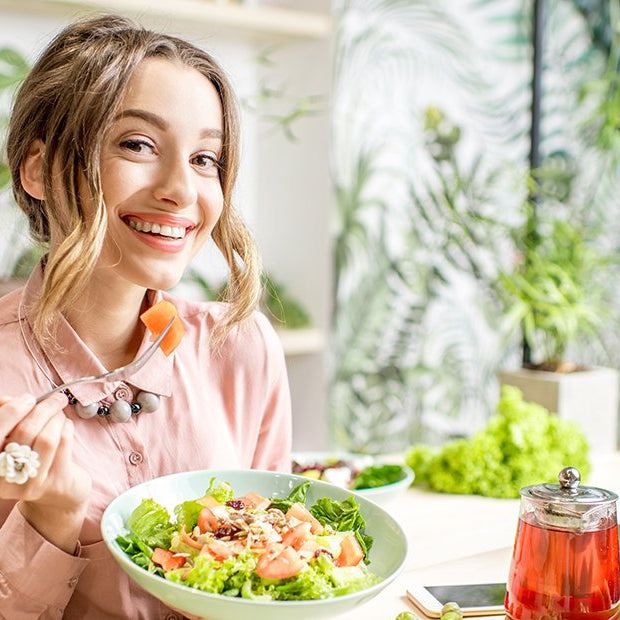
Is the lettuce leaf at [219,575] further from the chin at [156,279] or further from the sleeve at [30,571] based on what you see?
the chin at [156,279]

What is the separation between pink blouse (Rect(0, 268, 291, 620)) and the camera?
4.06ft

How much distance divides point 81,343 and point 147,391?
122mm

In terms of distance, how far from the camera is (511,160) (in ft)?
11.9

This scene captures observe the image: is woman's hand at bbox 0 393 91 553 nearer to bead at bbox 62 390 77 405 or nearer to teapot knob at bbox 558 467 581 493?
bead at bbox 62 390 77 405

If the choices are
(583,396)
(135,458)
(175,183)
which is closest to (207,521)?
(135,458)

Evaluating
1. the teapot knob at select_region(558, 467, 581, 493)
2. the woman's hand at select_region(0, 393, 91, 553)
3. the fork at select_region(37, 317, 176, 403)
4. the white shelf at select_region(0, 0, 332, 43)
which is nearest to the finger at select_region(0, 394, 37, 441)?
the woman's hand at select_region(0, 393, 91, 553)

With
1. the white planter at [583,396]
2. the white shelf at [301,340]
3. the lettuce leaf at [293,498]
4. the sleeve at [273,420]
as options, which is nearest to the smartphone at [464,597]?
the lettuce leaf at [293,498]

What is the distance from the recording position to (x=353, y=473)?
2.05m

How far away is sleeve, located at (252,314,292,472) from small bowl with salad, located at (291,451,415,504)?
0.60 feet

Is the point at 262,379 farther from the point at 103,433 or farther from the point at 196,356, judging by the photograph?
the point at 103,433

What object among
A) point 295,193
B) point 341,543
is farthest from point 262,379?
point 295,193

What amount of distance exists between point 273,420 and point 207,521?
1.51 ft

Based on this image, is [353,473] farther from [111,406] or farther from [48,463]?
[48,463]

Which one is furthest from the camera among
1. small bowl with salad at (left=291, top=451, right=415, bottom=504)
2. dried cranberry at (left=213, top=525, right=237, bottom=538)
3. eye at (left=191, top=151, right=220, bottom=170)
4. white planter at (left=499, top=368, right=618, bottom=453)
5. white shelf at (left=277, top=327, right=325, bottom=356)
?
white shelf at (left=277, top=327, right=325, bottom=356)
